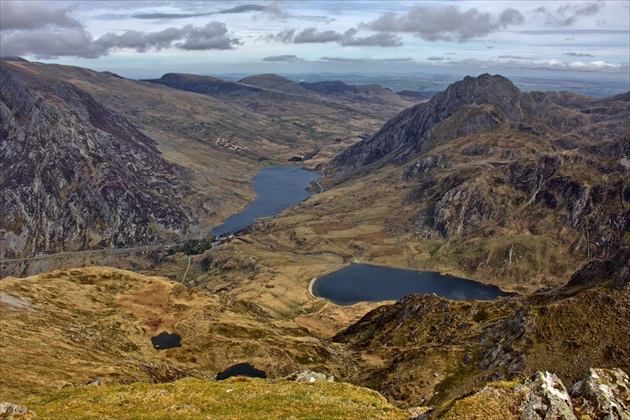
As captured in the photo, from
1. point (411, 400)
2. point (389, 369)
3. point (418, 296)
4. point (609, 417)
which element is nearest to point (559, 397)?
point (609, 417)

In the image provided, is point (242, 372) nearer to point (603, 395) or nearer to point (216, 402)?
point (216, 402)

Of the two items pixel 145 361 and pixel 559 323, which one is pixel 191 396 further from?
pixel 559 323

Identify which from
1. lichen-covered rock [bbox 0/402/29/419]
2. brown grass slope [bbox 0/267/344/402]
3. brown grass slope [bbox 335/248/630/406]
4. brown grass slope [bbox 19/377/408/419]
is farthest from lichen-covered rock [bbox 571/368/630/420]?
brown grass slope [bbox 0/267/344/402]

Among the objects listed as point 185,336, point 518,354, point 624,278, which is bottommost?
point 185,336

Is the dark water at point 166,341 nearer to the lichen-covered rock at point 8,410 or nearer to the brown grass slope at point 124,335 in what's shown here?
the brown grass slope at point 124,335

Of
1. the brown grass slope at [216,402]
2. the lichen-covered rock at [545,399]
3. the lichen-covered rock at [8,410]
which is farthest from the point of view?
the brown grass slope at [216,402]

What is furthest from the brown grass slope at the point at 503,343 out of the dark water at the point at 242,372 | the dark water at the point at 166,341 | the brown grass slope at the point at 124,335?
the dark water at the point at 166,341

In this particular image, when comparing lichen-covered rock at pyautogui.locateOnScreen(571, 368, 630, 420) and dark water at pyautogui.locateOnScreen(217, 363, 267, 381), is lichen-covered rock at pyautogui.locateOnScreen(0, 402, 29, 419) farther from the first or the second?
dark water at pyautogui.locateOnScreen(217, 363, 267, 381)

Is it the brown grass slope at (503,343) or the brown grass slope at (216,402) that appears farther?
the brown grass slope at (503,343)
